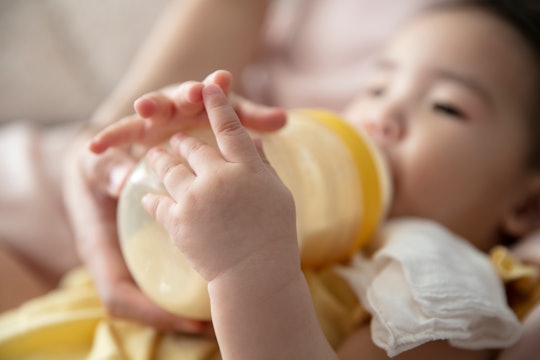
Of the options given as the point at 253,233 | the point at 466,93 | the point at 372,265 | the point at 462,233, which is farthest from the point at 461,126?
the point at 253,233

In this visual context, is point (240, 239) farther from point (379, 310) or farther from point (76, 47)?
point (76, 47)

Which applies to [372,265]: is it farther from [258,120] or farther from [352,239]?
[258,120]

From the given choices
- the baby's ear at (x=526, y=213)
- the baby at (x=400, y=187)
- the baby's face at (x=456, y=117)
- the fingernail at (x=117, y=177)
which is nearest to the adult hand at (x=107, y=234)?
the fingernail at (x=117, y=177)

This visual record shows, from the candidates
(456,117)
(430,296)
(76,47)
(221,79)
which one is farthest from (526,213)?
(76,47)

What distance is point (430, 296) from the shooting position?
607mm

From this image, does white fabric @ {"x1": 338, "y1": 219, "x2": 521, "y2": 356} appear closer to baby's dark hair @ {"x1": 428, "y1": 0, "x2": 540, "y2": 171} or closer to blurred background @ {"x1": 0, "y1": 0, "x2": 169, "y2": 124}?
baby's dark hair @ {"x1": 428, "y1": 0, "x2": 540, "y2": 171}

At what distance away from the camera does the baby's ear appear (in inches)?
37.1

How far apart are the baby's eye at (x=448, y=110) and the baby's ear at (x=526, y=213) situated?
0.55ft

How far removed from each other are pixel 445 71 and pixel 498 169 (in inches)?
6.4

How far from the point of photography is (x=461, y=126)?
2.89 feet

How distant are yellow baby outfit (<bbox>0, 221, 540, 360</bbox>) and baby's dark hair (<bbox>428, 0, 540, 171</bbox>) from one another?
0.82 ft

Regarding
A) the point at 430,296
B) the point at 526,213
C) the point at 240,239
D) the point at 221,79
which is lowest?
the point at 526,213

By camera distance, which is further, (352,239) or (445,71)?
(445,71)

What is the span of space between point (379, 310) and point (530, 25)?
588mm
